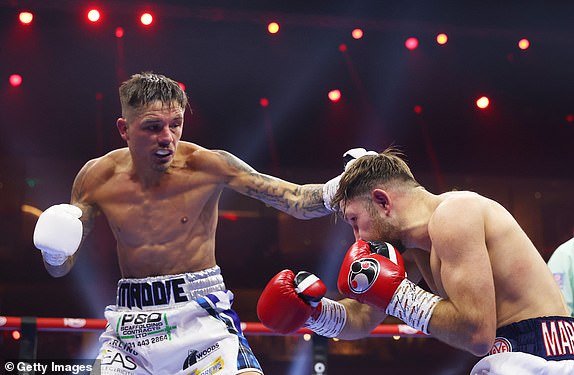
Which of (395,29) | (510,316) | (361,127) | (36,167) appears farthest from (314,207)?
(36,167)

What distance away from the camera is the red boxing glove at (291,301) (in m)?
2.08

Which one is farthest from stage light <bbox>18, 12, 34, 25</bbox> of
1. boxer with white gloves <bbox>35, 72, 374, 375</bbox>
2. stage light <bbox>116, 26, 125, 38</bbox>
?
boxer with white gloves <bbox>35, 72, 374, 375</bbox>

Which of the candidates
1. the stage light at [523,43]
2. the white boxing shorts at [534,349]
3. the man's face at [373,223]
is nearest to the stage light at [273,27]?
the stage light at [523,43]

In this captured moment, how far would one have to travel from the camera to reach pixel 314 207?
2.45m

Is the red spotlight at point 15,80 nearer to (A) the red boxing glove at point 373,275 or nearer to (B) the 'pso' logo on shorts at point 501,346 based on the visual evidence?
(A) the red boxing glove at point 373,275

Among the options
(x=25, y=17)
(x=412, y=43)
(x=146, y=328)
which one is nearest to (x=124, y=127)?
(x=146, y=328)

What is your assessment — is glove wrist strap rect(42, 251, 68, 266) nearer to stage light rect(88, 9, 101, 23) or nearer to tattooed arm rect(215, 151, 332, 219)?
tattooed arm rect(215, 151, 332, 219)

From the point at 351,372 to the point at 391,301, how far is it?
4.36m

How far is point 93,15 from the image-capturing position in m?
5.48

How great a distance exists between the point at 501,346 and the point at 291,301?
1.90 ft

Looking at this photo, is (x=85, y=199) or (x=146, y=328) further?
(x=85, y=199)

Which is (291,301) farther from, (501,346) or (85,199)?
(85,199)

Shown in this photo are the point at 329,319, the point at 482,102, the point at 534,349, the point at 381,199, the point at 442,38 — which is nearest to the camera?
the point at 534,349

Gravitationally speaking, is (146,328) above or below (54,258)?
below
